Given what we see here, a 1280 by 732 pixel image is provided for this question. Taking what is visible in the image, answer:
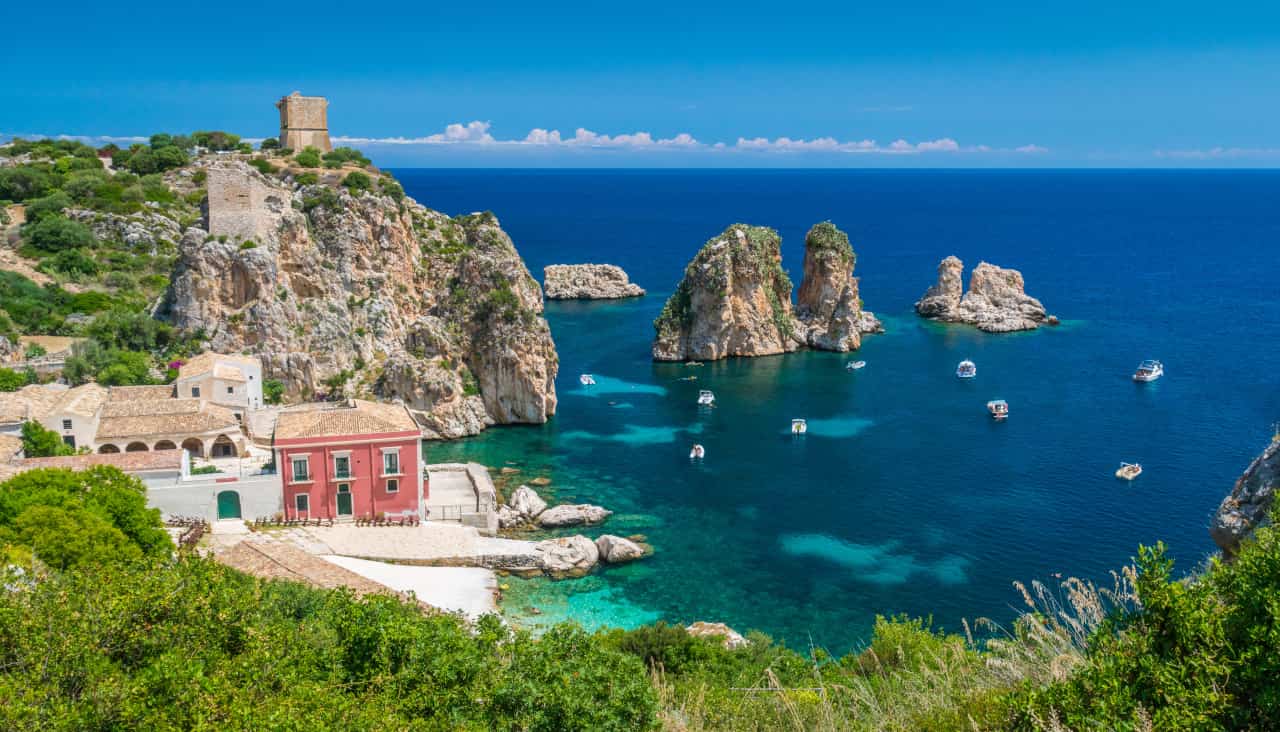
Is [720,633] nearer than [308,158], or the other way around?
[720,633]

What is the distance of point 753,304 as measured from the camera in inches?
2579

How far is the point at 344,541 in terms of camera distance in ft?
102

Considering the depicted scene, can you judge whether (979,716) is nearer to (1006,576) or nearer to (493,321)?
(1006,576)

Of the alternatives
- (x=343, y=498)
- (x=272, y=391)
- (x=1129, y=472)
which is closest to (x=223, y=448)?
(x=343, y=498)

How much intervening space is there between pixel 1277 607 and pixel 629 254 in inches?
4320

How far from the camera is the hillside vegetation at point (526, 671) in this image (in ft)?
31.3

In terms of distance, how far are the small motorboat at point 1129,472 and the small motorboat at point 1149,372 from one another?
715 inches

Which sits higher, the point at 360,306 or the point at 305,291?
the point at 305,291

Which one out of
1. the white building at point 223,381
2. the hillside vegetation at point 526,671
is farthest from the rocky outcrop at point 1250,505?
the white building at point 223,381

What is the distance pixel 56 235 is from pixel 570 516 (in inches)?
1473

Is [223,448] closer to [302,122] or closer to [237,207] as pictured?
[237,207]

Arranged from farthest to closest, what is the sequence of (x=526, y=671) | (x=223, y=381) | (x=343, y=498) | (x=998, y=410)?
(x=998, y=410) < (x=223, y=381) < (x=343, y=498) < (x=526, y=671)

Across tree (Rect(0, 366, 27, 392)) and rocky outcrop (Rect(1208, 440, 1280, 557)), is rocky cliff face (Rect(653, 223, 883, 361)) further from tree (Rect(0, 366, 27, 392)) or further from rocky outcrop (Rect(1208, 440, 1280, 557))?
rocky outcrop (Rect(1208, 440, 1280, 557))

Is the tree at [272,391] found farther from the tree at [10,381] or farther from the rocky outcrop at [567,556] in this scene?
the rocky outcrop at [567,556]
